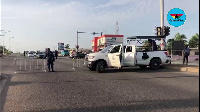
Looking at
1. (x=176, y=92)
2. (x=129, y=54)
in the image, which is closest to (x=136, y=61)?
(x=129, y=54)

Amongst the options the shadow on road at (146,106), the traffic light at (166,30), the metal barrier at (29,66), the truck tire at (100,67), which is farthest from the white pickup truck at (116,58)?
the shadow on road at (146,106)

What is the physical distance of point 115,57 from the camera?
48.0 feet

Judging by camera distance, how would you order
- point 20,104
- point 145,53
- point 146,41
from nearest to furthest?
point 20,104, point 145,53, point 146,41

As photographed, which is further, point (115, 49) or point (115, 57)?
point (115, 49)

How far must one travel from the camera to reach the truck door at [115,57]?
47.8 ft

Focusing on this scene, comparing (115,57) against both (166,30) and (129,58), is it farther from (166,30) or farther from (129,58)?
(166,30)

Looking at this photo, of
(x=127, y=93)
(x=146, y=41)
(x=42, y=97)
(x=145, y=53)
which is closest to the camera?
(x=42, y=97)

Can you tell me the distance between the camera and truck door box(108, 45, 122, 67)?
14.6m

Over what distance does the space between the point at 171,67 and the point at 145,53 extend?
2.79 meters

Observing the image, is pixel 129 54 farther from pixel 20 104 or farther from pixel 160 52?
pixel 20 104

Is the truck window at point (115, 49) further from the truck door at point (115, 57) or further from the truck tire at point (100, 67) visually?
the truck tire at point (100, 67)

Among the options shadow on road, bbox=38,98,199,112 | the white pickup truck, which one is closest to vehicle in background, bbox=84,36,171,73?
the white pickup truck

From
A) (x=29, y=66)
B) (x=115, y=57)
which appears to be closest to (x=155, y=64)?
(x=115, y=57)

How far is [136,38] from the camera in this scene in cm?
1736
